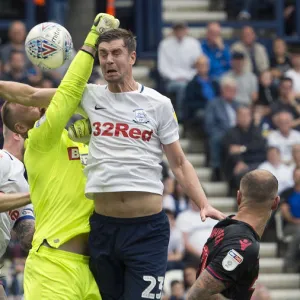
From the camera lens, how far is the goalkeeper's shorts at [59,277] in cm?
808

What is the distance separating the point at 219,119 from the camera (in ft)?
56.8

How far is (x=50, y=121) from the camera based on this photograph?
26.1ft

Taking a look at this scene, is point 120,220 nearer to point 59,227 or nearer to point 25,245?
point 59,227

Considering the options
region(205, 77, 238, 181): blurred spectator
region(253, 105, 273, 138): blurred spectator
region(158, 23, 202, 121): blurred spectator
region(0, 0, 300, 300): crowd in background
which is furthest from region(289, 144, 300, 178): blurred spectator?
region(158, 23, 202, 121): blurred spectator

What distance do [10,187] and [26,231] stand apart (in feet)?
1.22

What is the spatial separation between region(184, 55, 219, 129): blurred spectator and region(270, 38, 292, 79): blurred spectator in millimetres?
1991

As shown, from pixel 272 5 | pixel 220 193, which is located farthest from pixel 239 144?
pixel 272 5

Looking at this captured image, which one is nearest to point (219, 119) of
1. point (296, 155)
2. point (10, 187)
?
point (296, 155)

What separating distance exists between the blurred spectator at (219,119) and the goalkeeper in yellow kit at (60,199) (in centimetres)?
900

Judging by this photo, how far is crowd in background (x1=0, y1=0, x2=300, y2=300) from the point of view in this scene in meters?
15.5

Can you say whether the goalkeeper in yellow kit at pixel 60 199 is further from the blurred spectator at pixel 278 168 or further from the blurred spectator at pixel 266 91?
the blurred spectator at pixel 266 91

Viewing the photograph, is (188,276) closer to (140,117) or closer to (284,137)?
(284,137)


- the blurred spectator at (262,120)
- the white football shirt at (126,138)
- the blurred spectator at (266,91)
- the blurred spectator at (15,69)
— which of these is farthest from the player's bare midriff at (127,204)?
the blurred spectator at (266,91)

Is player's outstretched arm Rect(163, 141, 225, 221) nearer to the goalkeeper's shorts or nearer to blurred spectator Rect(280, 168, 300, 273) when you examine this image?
the goalkeeper's shorts
